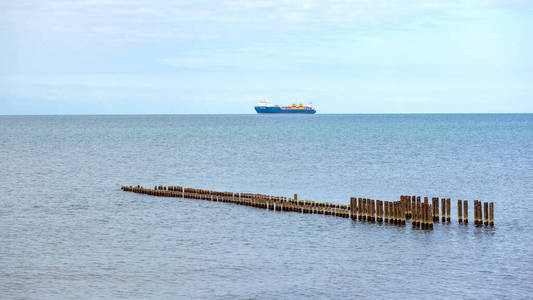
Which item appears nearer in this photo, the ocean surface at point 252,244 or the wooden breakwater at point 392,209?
the ocean surface at point 252,244

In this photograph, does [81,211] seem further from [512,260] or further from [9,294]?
[512,260]

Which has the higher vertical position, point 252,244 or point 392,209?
point 392,209

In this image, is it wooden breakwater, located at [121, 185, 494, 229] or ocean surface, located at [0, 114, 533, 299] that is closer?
ocean surface, located at [0, 114, 533, 299]

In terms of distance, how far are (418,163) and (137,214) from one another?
159 feet

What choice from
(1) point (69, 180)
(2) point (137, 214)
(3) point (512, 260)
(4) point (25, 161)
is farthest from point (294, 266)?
(4) point (25, 161)

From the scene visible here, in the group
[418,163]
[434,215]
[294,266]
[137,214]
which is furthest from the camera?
[418,163]

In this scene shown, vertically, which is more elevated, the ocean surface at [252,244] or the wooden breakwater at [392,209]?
the wooden breakwater at [392,209]

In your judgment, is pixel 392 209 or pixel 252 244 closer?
pixel 252 244

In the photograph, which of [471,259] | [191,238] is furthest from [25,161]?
Answer: [471,259]

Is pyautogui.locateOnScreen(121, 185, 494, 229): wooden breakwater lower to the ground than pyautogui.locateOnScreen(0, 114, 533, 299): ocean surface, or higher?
higher

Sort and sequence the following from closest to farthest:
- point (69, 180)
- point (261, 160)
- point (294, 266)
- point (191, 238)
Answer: point (294, 266)
point (191, 238)
point (69, 180)
point (261, 160)

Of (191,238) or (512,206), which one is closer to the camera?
(191,238)

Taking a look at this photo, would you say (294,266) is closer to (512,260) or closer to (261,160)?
(512,260)

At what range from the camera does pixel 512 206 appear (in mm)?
47406
